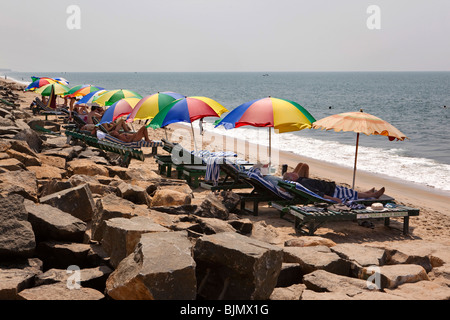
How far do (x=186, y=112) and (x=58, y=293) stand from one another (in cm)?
738

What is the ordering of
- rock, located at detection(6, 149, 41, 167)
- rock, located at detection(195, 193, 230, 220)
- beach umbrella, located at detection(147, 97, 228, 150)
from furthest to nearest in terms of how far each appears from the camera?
beach umbrella, located at detection(147, 97, 228, 150), rock, located at detection(6, 149, 41, 167), rock, located at detection(195, 193, 230, 220)

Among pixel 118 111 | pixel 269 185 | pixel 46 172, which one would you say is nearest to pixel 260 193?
pixel 269 185

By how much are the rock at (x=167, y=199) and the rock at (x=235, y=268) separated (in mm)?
2951

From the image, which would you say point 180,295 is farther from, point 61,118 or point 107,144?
point 61,118

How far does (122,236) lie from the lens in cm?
471

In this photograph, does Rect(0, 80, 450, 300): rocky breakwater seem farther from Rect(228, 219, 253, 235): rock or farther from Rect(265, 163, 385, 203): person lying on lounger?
Rect(265, 163, 385, 203): person lying on lounger

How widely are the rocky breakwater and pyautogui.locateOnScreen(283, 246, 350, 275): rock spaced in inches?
0.5

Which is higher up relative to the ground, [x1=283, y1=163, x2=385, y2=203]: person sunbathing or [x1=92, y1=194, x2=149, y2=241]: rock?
[x1=92, y1=194, x2=149, y2=241]: rock

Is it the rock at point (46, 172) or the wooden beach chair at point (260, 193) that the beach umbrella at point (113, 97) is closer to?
the rock at point (46, 172)

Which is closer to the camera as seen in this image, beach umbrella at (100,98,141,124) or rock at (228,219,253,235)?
rock at (228,219,253,235)

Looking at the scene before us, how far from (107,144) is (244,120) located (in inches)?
208

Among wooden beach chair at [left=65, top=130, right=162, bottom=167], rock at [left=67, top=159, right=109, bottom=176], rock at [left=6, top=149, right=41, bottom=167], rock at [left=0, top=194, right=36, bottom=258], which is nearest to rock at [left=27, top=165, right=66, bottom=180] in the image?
rock at [left=6, top=149, right=41, bottom=167]

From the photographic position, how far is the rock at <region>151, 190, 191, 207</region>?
733 centimetres
